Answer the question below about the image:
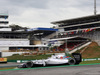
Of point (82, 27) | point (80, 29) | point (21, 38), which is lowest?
point (21, 38)

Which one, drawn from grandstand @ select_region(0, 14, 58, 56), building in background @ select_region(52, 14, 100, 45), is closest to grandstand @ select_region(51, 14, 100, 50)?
building in background @ select_region(52, 14, 100, 45)

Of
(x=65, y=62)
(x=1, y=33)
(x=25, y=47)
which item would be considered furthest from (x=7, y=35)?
(x=65, y=62)

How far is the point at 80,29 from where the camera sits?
205ft

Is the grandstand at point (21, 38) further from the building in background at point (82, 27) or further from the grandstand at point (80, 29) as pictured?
the grandstand at point (80, 29)

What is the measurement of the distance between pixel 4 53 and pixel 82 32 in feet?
90.0

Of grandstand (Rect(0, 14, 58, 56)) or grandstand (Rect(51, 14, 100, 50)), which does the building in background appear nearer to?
grandstand (Rect(51, 14, 100, 50))

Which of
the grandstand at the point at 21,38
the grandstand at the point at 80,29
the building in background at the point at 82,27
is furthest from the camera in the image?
the grandstand at the point at 21,38

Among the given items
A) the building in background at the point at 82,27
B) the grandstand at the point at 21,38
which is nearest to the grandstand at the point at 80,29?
the building in background at the point at 82,27

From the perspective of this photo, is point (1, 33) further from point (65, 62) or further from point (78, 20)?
point (65, 62)

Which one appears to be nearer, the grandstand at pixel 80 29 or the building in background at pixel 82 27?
the grandstand at pixel 80 29

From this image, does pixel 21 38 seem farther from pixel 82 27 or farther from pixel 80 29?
pixel 82 27

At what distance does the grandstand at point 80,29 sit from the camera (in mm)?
56594

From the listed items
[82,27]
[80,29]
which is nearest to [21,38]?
[80,29]

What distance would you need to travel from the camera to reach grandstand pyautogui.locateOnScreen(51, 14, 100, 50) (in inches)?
2228
